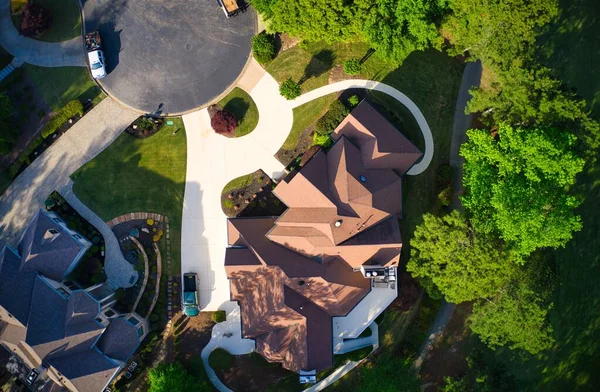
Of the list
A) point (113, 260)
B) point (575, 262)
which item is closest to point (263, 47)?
point (113, 260)

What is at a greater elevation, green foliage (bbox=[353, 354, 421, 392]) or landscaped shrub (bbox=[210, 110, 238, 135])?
landscaped shrub (bbox=[210, 110, 238, 135])

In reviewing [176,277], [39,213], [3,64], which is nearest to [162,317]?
[176,277]

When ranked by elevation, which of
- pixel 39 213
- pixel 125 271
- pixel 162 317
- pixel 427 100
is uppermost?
pixel 427 100

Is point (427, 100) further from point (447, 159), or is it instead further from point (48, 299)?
point (48, 299)

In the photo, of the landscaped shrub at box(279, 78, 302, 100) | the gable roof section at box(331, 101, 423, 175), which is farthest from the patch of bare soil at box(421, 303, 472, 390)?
the landscaped shrub at box(279, 78, 302, 100)

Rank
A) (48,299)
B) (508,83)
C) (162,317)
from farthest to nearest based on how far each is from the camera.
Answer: (162,317) → (48,299) → (508,83)

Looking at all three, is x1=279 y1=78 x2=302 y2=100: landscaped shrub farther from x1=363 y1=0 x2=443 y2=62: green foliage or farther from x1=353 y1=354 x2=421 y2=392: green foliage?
x1=353 y1=354 x2=421 y2=392: green foliage
